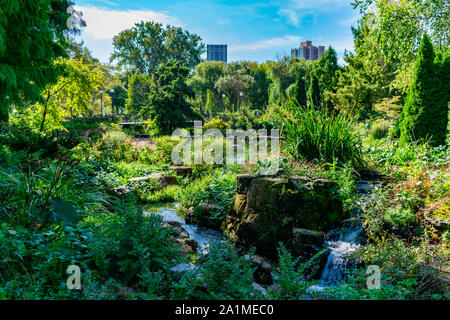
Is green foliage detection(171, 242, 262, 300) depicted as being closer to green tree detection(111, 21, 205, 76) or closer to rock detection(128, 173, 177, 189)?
rock detection(128, 173, 177, 189)

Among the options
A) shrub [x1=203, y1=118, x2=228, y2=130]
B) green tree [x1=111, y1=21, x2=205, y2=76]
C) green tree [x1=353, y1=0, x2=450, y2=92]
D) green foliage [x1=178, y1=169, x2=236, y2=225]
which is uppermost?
green tree [x1=111, y1=21, x2=205, y2=76]

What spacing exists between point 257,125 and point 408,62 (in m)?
8.13

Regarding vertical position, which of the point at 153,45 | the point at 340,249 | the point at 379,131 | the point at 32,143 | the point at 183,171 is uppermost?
the point at 153,45

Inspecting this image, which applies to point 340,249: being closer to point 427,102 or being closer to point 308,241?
point 308,241

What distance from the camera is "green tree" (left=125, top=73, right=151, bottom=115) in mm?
26653

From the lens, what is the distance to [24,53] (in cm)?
576

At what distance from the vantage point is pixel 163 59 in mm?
32156

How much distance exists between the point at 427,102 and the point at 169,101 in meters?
9.07

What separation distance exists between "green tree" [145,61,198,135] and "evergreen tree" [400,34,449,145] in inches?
335

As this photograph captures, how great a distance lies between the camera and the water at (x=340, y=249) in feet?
11.1

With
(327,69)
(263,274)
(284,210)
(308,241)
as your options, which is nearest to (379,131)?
(284,210)

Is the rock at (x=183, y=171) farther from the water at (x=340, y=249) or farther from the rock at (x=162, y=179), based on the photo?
the water at (x=340, y=249)

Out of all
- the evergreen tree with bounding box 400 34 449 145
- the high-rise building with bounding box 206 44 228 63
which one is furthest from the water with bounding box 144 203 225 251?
the high-rise building with bounding box 206 44 228 63

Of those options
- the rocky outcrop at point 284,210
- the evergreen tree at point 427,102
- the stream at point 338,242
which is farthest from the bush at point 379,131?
the rocky outcrop at point 284,210
